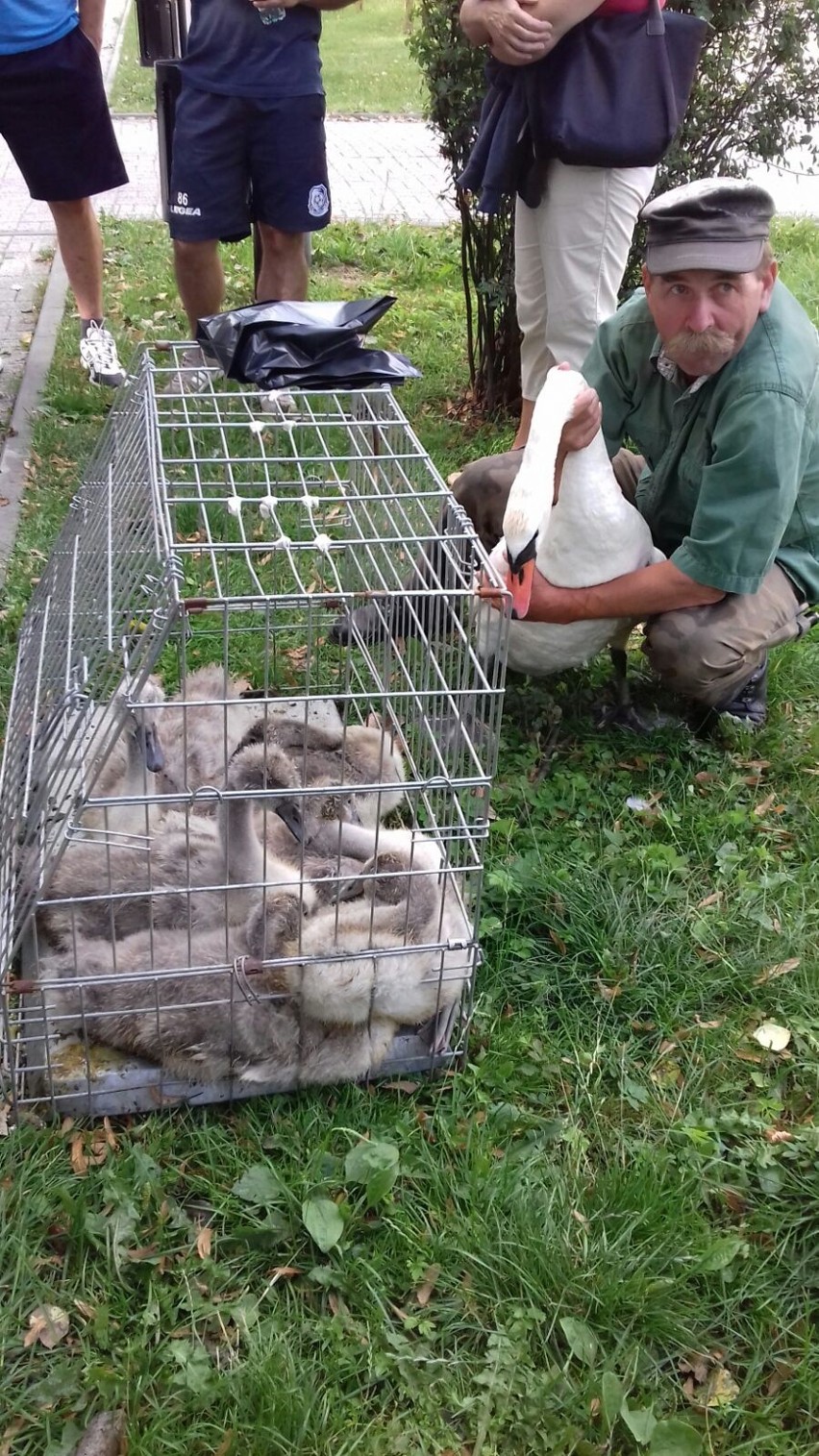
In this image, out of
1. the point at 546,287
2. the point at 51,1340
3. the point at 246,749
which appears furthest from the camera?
the point at 546,287

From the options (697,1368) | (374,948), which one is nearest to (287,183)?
(374,948)

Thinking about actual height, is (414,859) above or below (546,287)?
below

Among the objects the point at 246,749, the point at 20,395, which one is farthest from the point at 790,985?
the point at 20,395

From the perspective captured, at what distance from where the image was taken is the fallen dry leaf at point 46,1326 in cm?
199

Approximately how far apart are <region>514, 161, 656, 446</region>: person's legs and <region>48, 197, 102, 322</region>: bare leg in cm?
215

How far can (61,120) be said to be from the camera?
4785 mm

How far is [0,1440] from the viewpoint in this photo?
6.13ft

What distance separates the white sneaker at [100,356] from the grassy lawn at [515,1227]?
3567mm

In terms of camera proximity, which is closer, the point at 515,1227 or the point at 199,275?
the point at 515,1227

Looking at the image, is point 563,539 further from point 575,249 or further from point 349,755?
point 575,249

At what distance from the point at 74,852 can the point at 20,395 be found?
3.66 meters

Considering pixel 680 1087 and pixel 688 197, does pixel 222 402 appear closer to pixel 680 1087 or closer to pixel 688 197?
pixel 688 197

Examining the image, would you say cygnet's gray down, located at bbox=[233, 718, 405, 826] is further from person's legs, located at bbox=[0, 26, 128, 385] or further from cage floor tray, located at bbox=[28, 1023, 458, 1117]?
person's legs, located at bbox=[0, 26, 128, 385]

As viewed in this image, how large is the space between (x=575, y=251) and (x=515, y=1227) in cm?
323
